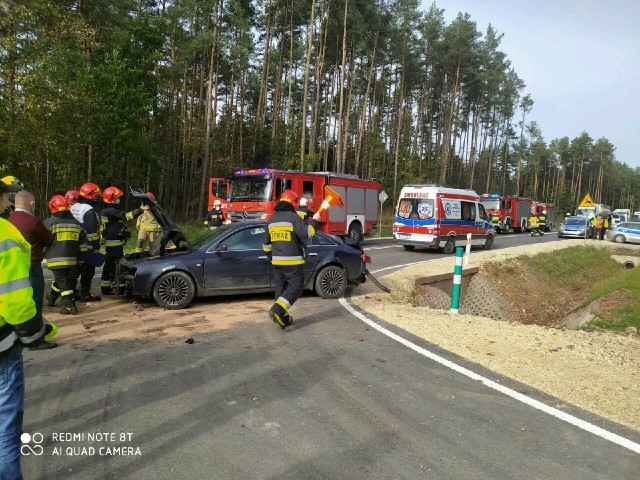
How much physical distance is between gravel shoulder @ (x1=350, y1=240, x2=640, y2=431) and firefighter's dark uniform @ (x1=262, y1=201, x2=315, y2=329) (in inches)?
66.5

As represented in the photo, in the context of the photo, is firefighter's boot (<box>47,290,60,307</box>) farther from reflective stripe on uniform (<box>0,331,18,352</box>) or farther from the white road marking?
reflective stripe on uniform (<box>0,331,18,352</box>)

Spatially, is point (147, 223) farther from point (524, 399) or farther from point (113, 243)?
point (524, 399)

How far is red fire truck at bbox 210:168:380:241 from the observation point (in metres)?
16.3

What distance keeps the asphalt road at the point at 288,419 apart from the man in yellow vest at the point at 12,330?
1.91 ft

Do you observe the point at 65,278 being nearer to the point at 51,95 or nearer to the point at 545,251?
the point at 51,95

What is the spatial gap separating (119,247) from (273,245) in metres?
3.83

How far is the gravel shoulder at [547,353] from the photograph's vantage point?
14.6ft

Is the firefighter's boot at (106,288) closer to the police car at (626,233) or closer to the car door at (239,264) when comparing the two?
the car door at (239,264)

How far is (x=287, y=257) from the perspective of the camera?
665cm

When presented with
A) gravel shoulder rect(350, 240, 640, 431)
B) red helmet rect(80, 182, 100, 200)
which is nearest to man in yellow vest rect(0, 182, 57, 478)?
gravel shoulder rect(350, 240, 640, 431)

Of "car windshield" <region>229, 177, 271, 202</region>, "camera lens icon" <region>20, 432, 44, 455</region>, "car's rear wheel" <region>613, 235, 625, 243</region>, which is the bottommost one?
"camera lens icon" <region>20, 432, 44, 455</region>

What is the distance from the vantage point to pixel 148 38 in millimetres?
22594

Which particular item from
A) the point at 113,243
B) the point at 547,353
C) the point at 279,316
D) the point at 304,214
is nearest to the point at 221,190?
the point at 113,243

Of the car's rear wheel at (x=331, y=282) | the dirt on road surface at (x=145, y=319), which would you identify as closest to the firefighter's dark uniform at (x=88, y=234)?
the dirt on road surface at (x=145, y=319)
